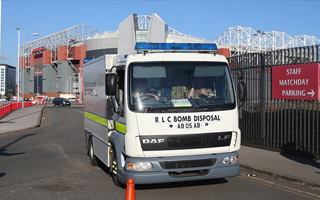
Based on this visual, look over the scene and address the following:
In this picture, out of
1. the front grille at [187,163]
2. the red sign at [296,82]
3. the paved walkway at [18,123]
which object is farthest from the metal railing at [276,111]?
the paved walkway at [18,123]

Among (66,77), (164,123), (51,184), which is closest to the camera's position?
(164,123)

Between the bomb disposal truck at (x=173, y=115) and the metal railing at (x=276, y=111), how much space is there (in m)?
3.14

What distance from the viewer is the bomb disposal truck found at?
20.3ft

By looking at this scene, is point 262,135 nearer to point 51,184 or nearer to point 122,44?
point 51,184

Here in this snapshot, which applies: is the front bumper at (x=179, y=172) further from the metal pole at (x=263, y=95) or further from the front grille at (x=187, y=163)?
the metal pole at (x=263, y=95)

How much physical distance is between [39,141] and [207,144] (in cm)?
1125

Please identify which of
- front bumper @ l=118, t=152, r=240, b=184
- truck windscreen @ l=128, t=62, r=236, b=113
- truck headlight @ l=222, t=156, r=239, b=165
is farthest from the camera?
truck headlight @ l=222, t=156, r=239, b=165

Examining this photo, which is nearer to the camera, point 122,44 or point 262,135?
point 262,135

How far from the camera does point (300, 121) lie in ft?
33.8

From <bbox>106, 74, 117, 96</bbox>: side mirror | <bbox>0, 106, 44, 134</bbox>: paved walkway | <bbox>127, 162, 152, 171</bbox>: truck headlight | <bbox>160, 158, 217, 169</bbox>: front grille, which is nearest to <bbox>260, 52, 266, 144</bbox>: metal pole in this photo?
<bbox>160, 158, 217, 169</bbox>: front grille

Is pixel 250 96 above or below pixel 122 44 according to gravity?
below

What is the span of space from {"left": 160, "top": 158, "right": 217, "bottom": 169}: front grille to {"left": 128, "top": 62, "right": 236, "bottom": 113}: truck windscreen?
888 millimetres

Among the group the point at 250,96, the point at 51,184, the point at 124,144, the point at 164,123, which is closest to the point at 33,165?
the point at 51,184

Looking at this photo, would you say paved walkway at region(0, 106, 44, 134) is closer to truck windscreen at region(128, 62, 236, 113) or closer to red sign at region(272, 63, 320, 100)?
red sign at region(272, 63, 320, 100)
